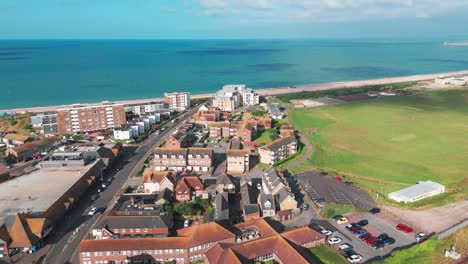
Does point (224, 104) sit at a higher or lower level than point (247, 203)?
higher

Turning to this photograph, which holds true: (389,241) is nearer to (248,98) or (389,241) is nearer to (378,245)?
(378,245)

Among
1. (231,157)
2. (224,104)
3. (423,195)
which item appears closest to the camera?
(423,195)

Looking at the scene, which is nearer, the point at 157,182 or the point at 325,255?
the point at 325,255

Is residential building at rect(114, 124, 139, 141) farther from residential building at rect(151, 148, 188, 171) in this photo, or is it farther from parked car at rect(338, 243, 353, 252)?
parked car at rect(338, 243, 353, 252)

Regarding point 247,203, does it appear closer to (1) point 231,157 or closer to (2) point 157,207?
(2) point 157,207

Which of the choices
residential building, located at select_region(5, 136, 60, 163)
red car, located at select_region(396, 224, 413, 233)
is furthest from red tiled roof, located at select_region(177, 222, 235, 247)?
residential building, located at select_region(5, 136, 60, 163)

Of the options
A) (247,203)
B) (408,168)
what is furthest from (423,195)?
(247,203)

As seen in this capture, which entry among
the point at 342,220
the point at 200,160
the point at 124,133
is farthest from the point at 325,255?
the point at 124,133
